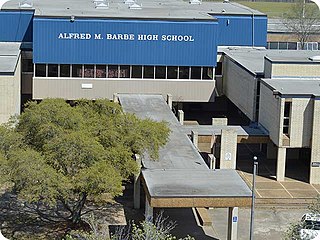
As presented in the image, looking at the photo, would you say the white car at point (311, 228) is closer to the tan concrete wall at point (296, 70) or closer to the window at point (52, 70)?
the tan concrete wall at point (296, 70)

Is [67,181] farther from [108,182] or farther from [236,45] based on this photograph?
[236,45]

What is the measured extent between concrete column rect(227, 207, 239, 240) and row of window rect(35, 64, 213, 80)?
20062mm

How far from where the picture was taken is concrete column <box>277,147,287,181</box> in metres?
35.9

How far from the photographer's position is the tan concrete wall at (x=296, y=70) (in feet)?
132

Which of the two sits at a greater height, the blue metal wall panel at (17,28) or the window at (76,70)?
the blue metal wall panel at (17,28)

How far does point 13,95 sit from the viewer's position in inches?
1564

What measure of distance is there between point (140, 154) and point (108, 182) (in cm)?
397

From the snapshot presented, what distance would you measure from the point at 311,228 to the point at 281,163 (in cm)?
1406

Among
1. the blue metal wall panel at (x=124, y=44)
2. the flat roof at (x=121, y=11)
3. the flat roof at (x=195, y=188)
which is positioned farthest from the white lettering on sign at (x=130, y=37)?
the flat roof at (x=195, y=188)

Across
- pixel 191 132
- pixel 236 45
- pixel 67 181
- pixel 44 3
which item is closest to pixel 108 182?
pixel 67 181

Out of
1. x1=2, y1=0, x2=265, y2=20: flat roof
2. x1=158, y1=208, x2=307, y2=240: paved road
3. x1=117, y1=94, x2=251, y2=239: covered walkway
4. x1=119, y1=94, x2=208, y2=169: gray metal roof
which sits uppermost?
x1=2, y1=0, x2=265, y2=20: flat roof

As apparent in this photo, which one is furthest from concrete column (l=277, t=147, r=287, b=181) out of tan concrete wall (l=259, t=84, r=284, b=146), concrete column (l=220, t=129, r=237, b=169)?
concrete column (l=220, t=129, r=237, b=169)

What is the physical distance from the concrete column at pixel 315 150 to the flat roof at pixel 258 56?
5351 millimetres

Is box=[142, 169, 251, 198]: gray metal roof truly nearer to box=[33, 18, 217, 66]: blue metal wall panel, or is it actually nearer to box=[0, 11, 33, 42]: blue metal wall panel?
box=[33, 18, 217, 66]: blue metal wall panel
